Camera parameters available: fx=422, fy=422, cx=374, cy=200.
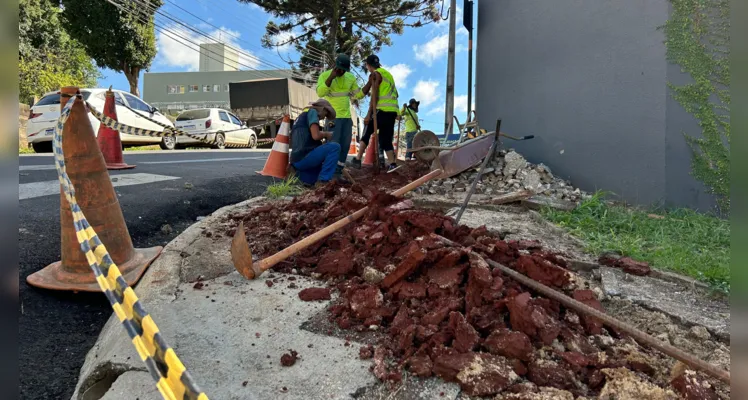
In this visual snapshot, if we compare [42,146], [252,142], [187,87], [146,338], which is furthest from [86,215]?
[187,87]

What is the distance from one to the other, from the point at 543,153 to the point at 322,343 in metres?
4.93

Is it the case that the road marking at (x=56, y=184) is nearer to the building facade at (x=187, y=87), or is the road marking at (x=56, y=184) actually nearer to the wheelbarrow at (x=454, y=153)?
the wheelbarrow at (x=454, y=153)

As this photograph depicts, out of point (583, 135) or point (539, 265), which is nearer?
point (539, 265)

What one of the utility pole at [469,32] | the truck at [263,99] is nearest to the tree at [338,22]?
the truck at [263,99]

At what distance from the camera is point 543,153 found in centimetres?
588

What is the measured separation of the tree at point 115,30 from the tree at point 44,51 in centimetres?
96

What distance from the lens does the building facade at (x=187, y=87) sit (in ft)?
156

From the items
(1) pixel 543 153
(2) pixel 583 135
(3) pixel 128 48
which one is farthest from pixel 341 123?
(3) pixel 128 48

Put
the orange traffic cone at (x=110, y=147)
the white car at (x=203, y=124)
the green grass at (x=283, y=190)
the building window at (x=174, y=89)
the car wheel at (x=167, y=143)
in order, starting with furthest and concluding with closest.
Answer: the building window at (x=174, y=89), the white car at (x=203, y=124), the car wheel at (x=167, y=143), the orange traffic cone at (x=110, y=147), the green grass at (x=283, y=190)

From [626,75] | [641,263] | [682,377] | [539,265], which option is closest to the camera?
[682,377]

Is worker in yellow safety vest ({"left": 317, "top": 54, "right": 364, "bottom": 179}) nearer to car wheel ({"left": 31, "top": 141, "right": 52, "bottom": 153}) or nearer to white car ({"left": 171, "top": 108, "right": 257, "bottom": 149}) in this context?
car wheel ({"left": 31, "top": 141, "right": 52, "bottom": 153})

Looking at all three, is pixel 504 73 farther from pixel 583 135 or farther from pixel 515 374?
pixel 515 374

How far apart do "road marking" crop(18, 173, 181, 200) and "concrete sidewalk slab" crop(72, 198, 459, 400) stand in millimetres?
2313

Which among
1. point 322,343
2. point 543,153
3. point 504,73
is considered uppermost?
point 504,73
